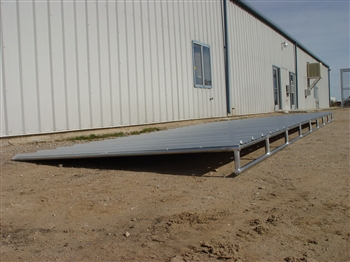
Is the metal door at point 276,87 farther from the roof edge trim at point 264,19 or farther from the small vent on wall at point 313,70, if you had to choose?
the small vent on wall at point 313,70

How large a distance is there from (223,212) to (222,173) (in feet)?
3.99

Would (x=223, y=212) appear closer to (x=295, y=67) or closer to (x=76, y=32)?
(x=76, y=32)

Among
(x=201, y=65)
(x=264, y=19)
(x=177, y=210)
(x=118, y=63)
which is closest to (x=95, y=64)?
(x=118, y=63)

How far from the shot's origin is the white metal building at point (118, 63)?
6.18 m

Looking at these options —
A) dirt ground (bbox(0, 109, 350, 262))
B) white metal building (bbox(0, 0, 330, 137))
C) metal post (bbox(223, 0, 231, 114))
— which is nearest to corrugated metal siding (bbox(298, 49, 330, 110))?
white metal building (bbox(0, 0, 330, 137))

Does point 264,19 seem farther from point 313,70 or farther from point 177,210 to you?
point 177,210

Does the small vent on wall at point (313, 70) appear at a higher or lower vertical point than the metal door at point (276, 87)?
higher

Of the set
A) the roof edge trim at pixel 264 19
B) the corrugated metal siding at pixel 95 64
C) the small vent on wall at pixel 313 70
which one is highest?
the roof edge trim at pixel 264 19

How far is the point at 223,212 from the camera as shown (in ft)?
10.7

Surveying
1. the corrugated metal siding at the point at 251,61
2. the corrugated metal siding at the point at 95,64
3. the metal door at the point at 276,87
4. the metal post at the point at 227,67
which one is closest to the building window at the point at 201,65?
the corrugated metal siding at the point at 95,64

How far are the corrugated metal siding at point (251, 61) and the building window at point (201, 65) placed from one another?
6.58 feet

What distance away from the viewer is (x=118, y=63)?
26.5 feet

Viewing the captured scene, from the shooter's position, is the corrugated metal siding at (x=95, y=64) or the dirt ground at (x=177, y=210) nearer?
the dirt ground at (x=177, y=210)

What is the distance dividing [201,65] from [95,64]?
482 cm
